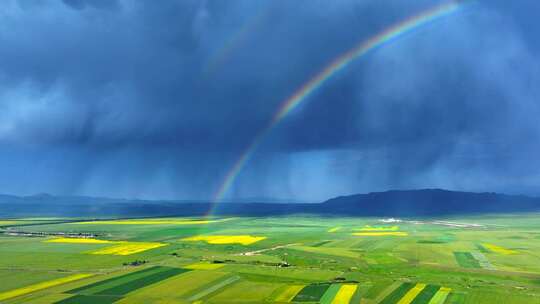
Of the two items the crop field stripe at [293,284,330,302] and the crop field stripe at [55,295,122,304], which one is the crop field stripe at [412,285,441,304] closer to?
the crop field stripe at [293,284,330,302]

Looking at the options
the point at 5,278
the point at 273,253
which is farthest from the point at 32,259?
the point at 273,253

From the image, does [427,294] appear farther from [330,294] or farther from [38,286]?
[38,286]

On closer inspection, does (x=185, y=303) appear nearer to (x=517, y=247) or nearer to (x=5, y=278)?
(x=5, y=278)

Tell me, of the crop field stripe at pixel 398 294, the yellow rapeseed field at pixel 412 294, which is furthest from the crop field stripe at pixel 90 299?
the yellow rapeseed field at pixel 412 294

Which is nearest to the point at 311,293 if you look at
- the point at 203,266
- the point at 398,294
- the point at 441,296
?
the point at 398,294

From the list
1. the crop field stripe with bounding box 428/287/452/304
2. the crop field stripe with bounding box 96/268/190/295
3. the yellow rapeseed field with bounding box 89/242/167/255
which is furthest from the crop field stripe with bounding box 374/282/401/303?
the yellow rapeseed field with bounding box 89/242/167/255
